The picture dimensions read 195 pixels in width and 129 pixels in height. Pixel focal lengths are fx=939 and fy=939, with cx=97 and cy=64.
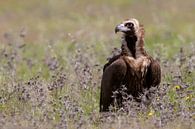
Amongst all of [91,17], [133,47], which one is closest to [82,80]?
[133,47]

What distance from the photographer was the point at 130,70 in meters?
11.0

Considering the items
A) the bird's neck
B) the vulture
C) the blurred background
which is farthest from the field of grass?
the bird's neck

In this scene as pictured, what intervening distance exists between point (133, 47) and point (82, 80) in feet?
3.81

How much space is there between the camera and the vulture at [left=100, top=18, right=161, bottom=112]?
1101 centimetres

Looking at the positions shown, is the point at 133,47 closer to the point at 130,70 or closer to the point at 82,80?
the point at 130,70

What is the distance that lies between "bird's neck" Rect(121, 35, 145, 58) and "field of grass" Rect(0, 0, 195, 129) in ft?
1.67

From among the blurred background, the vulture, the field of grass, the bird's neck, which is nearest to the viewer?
the field of grass

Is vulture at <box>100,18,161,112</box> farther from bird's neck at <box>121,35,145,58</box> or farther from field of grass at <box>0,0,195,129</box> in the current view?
field of grass at <box>0,0,195,129</box>

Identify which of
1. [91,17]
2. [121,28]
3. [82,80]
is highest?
[91,17]

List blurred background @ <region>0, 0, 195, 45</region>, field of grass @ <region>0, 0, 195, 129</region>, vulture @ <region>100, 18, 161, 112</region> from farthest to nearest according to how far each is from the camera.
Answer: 1. blurred background @ <region>0, 0, 195, 45</region>
2. vulture @ <region>100, 18, 161, 112</region>
3. field of grass @ <region>0, 0, 195, 129</region>

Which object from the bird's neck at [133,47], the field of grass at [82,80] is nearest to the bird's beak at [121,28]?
the bird's neck at [133,47]

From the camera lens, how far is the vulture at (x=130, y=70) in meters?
11.0

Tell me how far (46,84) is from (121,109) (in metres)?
1.47

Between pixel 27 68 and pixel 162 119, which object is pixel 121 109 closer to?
pixel 162 119
